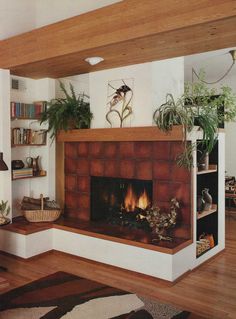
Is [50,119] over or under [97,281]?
over

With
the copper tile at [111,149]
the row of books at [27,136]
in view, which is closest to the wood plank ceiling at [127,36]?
the row of books at [27,136]

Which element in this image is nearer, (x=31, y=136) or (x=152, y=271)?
(x=152, y=271)

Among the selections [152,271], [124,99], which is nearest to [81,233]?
[152,271]

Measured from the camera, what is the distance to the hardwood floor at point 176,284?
9.86 feet

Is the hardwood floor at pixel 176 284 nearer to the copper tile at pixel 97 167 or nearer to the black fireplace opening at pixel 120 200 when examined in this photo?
the black fireplace opening at pixel 120 200

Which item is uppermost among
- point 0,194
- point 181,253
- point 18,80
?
point 18,80

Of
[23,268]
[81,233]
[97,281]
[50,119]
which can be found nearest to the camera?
[97,281]

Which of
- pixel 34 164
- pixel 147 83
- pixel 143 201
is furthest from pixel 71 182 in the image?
pixel 147 83

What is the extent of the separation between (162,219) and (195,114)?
1.17 meters

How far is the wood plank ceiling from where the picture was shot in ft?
8.82

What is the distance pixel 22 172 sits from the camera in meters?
4.52

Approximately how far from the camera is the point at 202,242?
408cm

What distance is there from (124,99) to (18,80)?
1.55 meters

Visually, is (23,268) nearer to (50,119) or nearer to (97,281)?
(97,281)
